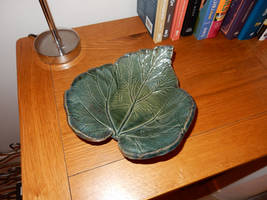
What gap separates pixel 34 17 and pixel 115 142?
562 millimetres

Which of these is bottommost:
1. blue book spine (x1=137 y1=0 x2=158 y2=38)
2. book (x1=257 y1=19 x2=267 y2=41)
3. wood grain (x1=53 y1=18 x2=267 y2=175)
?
wood grain (x1=53 y1=18 x2=267 y2=175)

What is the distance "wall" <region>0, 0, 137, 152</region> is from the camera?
2.28ft

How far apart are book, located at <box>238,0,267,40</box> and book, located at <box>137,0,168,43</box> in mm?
322

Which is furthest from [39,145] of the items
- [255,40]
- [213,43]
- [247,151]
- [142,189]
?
[255,40]

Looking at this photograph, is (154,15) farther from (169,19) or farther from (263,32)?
(263,32)

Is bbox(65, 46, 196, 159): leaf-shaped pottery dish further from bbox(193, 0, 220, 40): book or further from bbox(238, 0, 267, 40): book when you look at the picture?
bbox(238, 0, 267, 40): book

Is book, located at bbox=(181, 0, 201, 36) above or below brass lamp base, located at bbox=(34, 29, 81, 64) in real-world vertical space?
above

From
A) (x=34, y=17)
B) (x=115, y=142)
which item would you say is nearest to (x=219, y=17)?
(x=115, y=142)

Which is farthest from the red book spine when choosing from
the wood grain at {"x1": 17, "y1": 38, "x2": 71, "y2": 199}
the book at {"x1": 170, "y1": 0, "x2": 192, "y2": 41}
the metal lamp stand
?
the wood grain at {"x1": 17, "y1": 38, "x2": 71, "y2": 199}

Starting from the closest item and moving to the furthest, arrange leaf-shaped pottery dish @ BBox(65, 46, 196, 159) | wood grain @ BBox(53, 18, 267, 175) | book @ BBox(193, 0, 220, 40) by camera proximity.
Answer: leaf-shaped pottery dish @ BBox(65, 46, 196, 159), wood grain @ BBox(53, 18, 267, 175), book @ BBox(193, 0, 220, 40)

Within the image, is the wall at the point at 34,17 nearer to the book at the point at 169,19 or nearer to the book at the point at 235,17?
the book at the point at 169,19

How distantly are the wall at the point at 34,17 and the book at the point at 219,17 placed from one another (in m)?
0.34

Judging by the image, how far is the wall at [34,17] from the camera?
0.69 meters

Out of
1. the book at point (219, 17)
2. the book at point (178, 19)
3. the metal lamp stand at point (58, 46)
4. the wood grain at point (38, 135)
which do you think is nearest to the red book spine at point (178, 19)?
the book at point (178, 19)
